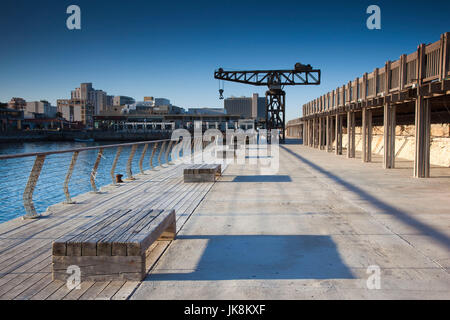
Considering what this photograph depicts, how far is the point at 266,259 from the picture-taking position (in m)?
3.80

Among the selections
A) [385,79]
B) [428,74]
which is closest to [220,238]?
[428,74]

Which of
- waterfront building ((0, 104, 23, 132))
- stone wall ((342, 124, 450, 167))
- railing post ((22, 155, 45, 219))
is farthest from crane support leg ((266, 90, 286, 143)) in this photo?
waterfront building ((0, 104, 23, 132))

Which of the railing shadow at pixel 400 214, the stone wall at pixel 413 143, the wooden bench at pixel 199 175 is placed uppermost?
the stone wall at pixel 413 143

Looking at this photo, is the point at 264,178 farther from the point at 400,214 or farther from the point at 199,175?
the point at 400,214

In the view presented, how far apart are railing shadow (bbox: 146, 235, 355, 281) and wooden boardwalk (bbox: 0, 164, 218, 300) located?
0.55m

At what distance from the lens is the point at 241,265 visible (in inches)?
143

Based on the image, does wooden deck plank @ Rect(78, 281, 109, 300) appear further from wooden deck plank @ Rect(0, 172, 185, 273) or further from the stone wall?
the stone wall

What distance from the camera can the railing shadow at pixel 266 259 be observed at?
11.0 feet

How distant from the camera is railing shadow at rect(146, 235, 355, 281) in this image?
3.36 metres

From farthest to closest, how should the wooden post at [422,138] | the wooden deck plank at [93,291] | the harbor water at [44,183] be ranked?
the wooden post at [422,138] < the harbor water at [44,183] < the wooden deck plank at [93,291]

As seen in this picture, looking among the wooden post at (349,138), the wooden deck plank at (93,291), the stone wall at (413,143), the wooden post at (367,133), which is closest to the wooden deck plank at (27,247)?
the wooden deck plank at (93,291)

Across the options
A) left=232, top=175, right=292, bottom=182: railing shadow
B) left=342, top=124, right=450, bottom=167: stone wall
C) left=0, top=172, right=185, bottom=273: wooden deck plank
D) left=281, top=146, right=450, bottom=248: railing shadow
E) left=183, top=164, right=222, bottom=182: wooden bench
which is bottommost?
left=0, top=172, right=185, bottom=273: wooden deck plank

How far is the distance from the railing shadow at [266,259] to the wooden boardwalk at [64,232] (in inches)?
21.7

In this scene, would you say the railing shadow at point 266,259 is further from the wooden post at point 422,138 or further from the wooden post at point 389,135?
the wooden post at point 389,135
